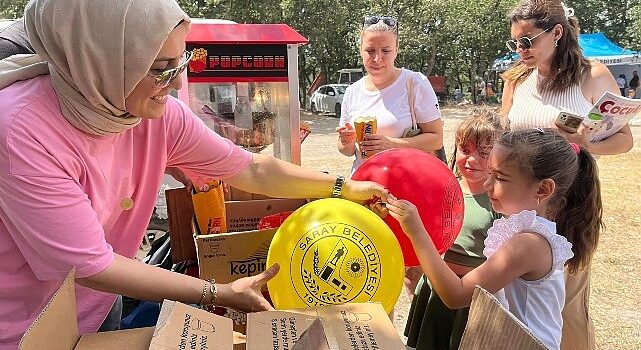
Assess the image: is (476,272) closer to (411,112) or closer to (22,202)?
(22,202)

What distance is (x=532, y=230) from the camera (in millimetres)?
1835

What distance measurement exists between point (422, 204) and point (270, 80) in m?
1.88

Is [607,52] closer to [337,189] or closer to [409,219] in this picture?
[337,189]

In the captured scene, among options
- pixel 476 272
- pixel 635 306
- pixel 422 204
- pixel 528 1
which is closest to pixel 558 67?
pixel 528 1

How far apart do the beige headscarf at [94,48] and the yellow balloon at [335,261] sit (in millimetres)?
709

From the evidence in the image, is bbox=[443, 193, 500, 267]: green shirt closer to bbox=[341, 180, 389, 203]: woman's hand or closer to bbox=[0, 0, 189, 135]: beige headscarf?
bbox=[341, 180, 389, 203]: woman's hand

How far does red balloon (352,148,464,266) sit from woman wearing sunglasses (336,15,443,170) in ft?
2.71

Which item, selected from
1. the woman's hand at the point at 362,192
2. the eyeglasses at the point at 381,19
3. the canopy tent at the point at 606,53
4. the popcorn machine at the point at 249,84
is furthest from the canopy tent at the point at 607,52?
the woman's hand at the point at 362,192

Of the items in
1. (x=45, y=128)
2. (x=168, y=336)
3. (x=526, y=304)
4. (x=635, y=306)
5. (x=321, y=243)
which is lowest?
(x=635, y=306)

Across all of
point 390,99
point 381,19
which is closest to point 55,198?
point 390,99

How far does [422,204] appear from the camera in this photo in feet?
7.66

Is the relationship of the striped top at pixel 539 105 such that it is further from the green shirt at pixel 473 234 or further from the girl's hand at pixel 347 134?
the girl's hand at pixel 347 134

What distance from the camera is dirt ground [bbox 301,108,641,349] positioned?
3.76m

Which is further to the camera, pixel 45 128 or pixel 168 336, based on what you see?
pixel 45 128
